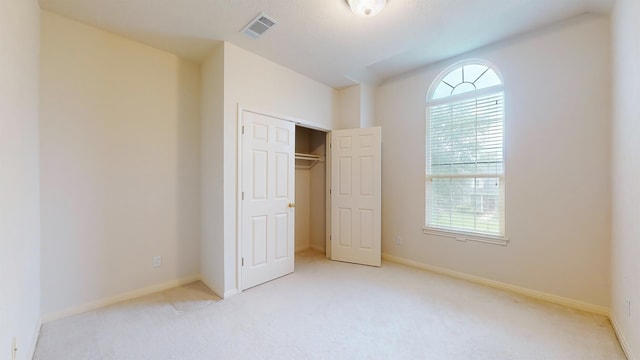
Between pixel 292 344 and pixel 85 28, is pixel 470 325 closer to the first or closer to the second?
pixel 292 344

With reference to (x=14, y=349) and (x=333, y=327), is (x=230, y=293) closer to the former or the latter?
(x=333, y=327)

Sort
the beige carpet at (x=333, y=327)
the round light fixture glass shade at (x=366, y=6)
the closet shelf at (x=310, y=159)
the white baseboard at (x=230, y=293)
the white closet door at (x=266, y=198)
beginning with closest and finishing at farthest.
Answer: the beige carpet at (x=333, y=327) < the round light fixture glass shade at (x=366, y=6) < the white baseboard at (x=230, y=293) < the white closet door at (x=266, y=198) < the closet shelf at (x=310, y=159)

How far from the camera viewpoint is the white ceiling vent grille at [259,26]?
238cm

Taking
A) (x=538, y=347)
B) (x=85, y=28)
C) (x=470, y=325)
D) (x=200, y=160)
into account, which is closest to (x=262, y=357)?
(x=470, y=325)

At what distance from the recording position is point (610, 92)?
2350 mm

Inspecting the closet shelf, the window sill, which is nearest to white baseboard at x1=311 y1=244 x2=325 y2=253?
the closet shelf

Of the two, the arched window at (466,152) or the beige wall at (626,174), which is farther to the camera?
the arched window at (466,152)

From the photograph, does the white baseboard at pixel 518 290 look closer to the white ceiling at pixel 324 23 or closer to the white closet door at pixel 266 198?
the white closet door at pixel 266 198

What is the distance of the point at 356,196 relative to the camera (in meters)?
3.88

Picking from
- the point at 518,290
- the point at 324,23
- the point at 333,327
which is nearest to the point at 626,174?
the point at 518,290

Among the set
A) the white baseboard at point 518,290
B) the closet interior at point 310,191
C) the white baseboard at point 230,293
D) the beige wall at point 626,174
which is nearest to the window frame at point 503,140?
the white baseboard at point 518,290

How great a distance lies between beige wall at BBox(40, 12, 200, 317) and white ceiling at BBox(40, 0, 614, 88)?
29 cm

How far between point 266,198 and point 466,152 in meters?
2.58

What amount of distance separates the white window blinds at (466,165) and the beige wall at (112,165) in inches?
123
